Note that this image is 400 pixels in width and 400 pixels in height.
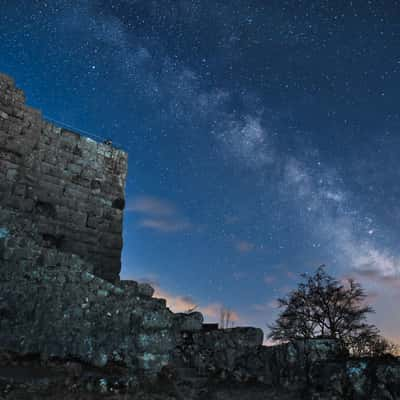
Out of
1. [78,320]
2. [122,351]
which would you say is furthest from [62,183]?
[122,351]

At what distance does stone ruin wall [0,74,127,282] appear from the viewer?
11594 mm

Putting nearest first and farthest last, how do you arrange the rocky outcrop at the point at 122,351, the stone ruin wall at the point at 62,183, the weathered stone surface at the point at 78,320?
the rocky outcrop at the point at 122,351, the weathered stone surface at the point at 78,320, the stone ruin wall at the point at 62,183

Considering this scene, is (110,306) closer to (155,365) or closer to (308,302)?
(155,365)

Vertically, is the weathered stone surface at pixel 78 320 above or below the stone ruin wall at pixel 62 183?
below

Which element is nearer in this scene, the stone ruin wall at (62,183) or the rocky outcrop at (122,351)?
the rocky outcrop at (122,351)

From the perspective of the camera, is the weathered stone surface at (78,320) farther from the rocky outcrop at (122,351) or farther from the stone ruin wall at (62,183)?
the stone ruin wall at (62,183)

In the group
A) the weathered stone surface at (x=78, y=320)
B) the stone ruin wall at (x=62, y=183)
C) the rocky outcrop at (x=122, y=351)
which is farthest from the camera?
the stone ruin wall at (x=62, y=183)

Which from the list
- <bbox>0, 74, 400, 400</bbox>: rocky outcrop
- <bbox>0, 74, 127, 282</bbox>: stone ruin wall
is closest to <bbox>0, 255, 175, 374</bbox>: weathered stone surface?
<bbox>0, 74, 400, 400</bbox>: rocky outcrop

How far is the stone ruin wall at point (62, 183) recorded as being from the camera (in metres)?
11.6

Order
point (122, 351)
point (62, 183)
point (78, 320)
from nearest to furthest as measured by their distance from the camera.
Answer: point (78, 320)
point (122, 351)
point (62, 183)

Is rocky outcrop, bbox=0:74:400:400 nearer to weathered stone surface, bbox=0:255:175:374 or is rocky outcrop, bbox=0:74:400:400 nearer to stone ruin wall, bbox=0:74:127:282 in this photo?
weathered stone surface, bbox=0:255:175:374

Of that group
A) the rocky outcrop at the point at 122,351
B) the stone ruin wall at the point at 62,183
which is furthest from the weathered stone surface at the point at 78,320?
the stone ruin wall at the point at 62,183

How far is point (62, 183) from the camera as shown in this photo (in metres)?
12.8

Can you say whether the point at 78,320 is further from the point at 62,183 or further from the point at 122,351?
the point at 62,183
